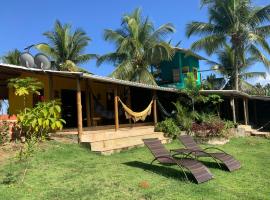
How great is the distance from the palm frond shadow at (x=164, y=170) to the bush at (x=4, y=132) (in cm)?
390

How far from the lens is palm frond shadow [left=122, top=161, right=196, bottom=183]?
8.52 metres

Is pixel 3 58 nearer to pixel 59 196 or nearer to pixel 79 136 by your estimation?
pixel 79 136

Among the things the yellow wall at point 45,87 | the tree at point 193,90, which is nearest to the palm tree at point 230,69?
the tree at point 193,90

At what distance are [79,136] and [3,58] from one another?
22.4 metres

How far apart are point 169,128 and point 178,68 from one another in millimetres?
11938

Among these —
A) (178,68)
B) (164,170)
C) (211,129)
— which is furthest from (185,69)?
(164,170)

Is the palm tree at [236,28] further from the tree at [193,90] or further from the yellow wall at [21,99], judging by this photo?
the yellow wall at [21,99]

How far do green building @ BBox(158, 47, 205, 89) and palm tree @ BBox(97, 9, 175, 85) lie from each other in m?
1.17

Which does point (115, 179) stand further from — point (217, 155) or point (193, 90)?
point (193, 90)

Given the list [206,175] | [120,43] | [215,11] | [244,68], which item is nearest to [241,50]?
[215,11]

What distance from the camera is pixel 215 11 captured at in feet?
83.5

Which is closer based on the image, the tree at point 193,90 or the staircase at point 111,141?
the staircase at point 111,141

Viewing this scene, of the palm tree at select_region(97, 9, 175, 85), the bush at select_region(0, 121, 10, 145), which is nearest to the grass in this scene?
Result: the bush at select_region(0, 121, 10, 145)

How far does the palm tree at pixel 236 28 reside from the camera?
2458 cm
